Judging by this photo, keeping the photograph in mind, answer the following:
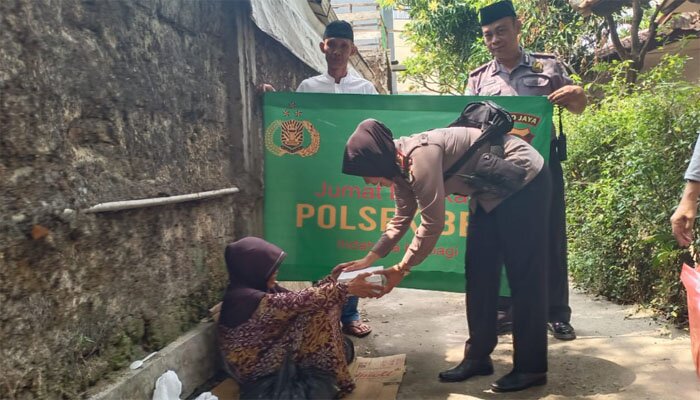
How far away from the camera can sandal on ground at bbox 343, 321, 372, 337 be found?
373 centimetres


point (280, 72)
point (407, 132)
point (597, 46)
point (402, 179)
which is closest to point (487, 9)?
point (407, 132)

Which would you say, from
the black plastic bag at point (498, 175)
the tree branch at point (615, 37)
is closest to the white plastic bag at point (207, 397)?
the black plastic bag at point (498, 175)

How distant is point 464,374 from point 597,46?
7.36 metres

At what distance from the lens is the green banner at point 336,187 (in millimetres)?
3213

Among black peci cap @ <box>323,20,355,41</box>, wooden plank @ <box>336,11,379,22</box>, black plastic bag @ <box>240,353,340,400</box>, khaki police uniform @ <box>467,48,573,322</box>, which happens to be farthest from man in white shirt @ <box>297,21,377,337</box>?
wooden plank @ <box>336,11,379,22</box>

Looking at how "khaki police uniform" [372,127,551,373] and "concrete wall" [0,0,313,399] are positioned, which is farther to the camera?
"khaki police uniform" [372,127,551,373]

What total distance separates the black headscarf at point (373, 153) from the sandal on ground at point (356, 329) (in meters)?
1.28

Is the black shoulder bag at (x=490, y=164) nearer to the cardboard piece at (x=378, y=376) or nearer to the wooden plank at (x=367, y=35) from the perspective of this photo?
the cardboard piece at (x=378, y=376)

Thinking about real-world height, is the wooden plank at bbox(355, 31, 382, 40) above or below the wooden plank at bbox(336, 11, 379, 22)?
below

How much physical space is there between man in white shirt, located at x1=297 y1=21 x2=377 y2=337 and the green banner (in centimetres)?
47

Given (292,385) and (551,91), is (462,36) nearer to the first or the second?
(551,91)

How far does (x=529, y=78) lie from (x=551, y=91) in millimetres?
149

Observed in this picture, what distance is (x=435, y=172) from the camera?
262 cm

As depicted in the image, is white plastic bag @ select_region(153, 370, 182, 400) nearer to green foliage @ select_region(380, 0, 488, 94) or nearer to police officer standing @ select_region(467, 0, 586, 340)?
police officer standing @ select_region(467, 0, 586, 340)
